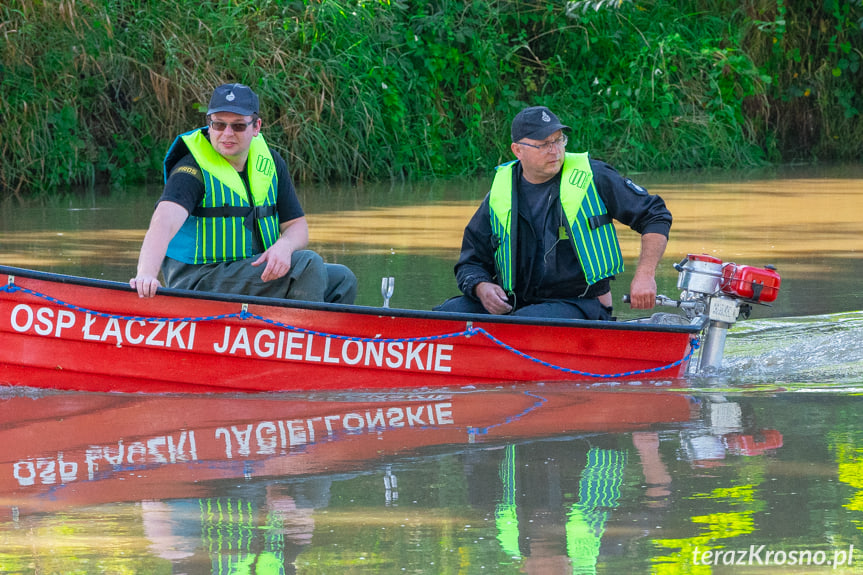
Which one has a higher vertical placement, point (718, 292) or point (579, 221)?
point (579, 221)

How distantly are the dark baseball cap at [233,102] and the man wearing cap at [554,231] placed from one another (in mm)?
1090

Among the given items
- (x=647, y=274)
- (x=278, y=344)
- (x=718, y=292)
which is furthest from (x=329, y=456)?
(x=718, y=292)

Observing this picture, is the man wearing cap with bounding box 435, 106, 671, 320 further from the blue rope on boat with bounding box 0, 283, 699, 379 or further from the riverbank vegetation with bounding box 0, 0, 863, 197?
the riverbank vegetation with bounding box 0, 0, 863, 197

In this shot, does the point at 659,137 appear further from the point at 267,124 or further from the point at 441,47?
the point at 267,124

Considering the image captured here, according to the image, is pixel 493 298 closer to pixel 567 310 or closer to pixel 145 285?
pixel 567 310

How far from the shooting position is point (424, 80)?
1623 cm

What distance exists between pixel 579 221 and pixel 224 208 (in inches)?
59.0

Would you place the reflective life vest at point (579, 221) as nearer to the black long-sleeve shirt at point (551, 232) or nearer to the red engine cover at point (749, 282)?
the black long-sleeve shirt at point (551, 232)

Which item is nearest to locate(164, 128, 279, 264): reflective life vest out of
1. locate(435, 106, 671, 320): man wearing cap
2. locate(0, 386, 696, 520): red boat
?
locate(0, 386, 696, 520): red boat

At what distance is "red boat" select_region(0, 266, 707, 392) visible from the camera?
5344 mm

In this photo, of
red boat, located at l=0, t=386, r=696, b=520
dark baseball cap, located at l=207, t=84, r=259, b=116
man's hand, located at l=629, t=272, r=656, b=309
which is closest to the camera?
red boat, located at l=0, t=386, r=696, b=520

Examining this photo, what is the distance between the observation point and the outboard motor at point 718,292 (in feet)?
17.6

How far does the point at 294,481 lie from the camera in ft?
13.4

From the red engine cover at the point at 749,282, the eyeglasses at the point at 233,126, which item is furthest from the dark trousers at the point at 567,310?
the eyeglasses at the point at 233,126
